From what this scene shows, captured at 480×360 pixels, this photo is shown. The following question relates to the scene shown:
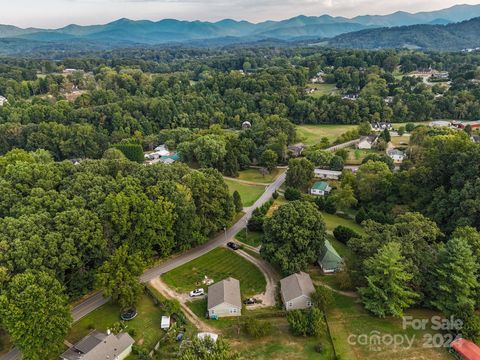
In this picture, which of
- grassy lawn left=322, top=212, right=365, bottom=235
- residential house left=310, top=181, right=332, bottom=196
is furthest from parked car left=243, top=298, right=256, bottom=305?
residential house left=310, top=181, right=332, bottom=196

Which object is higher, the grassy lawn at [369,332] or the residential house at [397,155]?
the residential house at [397,155]

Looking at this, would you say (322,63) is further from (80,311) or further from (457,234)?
(80,311)

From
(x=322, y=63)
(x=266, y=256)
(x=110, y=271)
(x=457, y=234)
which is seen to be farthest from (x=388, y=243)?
(x=322, y=63)

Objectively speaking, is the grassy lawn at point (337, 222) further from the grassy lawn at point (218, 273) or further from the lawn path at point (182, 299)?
the lawn path at point (182, 299)

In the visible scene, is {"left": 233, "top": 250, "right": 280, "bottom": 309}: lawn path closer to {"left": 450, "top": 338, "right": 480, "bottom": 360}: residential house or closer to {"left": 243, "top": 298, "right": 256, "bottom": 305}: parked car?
{"left": 243, "top": 298, "right": 256, "bottom": 305}: parked car

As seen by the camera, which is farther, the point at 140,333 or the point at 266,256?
the point at 266,256

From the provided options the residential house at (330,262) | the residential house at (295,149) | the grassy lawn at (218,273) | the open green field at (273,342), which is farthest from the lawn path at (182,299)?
the residential house at (295,149)
